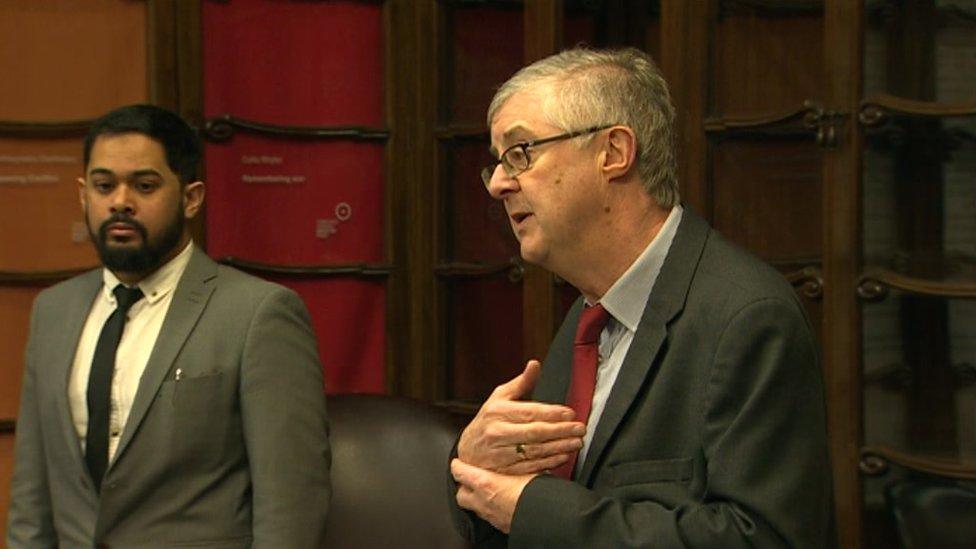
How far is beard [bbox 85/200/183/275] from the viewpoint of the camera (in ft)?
8.20

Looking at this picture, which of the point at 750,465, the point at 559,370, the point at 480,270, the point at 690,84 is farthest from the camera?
the point at 480,270

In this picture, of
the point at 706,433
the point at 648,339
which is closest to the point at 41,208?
the point at 648,339

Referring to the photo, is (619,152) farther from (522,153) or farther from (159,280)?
(159,280)

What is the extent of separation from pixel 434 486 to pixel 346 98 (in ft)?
3.94

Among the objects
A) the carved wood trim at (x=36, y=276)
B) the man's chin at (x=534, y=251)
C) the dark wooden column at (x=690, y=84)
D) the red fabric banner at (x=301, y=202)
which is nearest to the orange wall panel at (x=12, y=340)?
the carved wood trim at (x=36, y=276)

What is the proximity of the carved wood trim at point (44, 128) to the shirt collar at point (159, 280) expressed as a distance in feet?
2.62

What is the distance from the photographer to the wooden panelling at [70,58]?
10.6 feet

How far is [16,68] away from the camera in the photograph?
10.6 ft

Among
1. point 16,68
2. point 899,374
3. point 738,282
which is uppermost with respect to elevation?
point 16,68

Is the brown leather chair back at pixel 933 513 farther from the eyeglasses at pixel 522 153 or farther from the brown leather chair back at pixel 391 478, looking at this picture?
the eyeglasses at pixel 522 153

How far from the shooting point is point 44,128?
10.7 feet

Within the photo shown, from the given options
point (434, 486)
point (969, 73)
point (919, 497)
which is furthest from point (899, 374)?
point (434, 486)

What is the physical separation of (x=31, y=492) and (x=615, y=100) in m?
1.35

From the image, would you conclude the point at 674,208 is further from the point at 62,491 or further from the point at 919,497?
the point at 62,491
